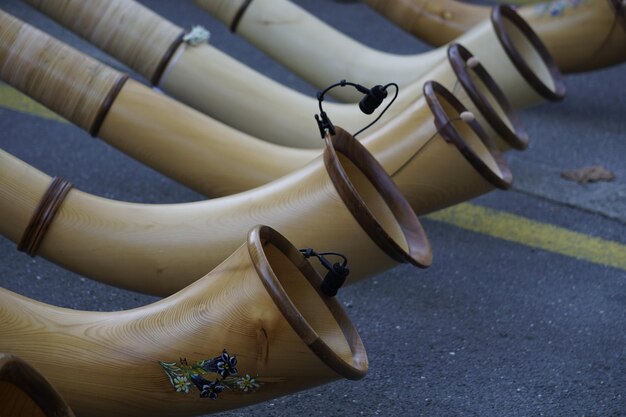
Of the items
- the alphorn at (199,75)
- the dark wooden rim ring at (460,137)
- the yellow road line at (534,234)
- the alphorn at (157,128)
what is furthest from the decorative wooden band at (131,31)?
the yellow road line at (534,234)

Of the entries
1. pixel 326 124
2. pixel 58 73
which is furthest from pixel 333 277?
pixel 58 73

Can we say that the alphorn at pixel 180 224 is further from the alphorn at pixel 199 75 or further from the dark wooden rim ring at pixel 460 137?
Result: the alphorn at pixel 199 75

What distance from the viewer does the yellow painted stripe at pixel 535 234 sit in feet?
8.55

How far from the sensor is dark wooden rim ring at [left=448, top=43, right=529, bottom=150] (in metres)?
2.22

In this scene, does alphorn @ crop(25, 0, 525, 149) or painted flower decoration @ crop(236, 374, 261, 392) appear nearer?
painted flower decoration @ crop(236, 374, 261, 392)

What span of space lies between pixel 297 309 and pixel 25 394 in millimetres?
443

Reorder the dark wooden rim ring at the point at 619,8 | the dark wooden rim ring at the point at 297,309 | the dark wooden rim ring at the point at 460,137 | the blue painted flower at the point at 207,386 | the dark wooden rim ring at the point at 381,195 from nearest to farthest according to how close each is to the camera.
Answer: the dark wooden rim ring at the point at 297,309, the blue painted flower at the point at 207,386, the dark wooden rim ring at the point at 381,195, the dark wooden rim ring at the point at 460,137, the dark wooden rim ring at the point at 619,8

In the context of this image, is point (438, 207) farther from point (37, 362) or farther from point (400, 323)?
point (37, 362)

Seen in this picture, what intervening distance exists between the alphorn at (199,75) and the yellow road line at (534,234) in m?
0.46

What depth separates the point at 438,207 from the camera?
211 cm

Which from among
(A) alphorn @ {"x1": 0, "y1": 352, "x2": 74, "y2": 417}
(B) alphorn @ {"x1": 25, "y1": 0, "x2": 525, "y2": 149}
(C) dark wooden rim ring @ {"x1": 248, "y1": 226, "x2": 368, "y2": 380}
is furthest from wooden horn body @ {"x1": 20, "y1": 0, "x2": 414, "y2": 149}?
(A) alphorn @ {"x1": 0, "y1": 352, "x2": 74, "y2": 417}

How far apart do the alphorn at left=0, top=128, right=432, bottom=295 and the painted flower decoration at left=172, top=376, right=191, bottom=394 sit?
376mm

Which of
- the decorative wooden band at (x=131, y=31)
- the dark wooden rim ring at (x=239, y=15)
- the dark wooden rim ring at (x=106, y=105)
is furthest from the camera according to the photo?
the dark wooden rim ring at (x=239, y=15)

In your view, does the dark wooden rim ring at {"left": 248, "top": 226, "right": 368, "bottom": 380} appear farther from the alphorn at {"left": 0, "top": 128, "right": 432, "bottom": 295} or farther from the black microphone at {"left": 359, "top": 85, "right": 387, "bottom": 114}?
the black microphone at {"left": 359, "top": 85, "right": 387, "bottom": 114}
